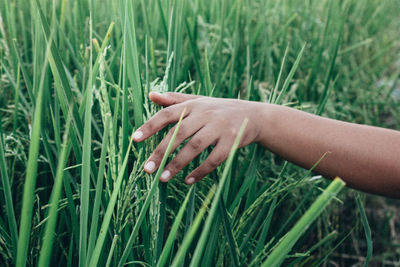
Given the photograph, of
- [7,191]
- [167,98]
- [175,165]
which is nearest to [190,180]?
[175,165]

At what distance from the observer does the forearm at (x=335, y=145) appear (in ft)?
2.31

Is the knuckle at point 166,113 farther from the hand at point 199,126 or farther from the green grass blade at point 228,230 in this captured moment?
the green grass blade at point 228,230

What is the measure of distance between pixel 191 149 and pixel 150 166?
0.09 m

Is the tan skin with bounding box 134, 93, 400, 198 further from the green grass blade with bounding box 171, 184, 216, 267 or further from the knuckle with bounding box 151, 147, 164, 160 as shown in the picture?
the green grass blade with bounding box 171, 184, 216, 267

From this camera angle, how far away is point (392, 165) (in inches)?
27.9

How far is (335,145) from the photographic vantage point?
A: 2.33ft

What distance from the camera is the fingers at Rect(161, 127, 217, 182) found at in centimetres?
60

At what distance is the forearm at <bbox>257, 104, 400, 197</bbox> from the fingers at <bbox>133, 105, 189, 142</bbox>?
18 cm

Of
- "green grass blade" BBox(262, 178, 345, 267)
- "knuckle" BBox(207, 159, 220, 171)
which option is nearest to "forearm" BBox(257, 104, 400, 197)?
"knuckle" BBox(207, 159, 220, 171)

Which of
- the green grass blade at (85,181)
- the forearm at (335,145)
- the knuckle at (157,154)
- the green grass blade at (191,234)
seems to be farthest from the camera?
the forearm at (335,145)

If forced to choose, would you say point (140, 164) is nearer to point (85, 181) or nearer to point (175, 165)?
point (175, 165)

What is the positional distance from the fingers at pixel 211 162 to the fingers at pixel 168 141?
1.8 inches

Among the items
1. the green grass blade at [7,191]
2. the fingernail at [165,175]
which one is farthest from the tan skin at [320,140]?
the green grass blade at [7,191]

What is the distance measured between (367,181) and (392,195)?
0.23 ft
